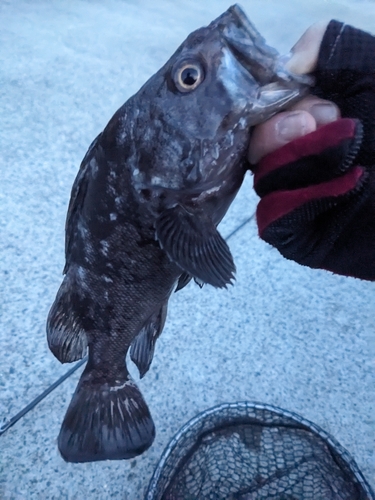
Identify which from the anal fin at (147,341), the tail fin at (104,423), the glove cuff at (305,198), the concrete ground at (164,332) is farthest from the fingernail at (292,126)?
the concrete ground at (164,332)

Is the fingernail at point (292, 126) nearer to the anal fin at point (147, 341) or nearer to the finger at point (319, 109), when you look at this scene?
the finger at point (319, 109)

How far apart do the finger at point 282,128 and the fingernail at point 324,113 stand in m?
0.03

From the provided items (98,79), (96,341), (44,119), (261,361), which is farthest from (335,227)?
(98,79)

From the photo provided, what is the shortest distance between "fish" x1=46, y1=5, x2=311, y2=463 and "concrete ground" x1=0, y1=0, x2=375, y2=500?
1.36 ft

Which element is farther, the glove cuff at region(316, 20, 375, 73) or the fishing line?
the fishing line

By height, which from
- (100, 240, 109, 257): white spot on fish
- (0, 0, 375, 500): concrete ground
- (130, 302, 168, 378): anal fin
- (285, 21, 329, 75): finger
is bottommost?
(0, 0, 375, 500): concrete ground

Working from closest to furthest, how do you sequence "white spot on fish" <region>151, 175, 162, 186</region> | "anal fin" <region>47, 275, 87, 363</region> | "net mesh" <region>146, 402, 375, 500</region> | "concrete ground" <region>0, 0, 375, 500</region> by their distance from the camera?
"white spot on fish" <region>151, 175, 162, 186</region>, "anal fin" <region>47, 275, 87, 363</region>, "net mesh" <region>146, 402, 375, 500</region>, "concrete ground" <region>0, 0, 375, 500</region>

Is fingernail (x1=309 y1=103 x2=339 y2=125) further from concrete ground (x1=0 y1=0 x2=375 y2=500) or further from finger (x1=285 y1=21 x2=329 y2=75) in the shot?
concrete ground (x1=0 y1=0 x2=375 y2=500)

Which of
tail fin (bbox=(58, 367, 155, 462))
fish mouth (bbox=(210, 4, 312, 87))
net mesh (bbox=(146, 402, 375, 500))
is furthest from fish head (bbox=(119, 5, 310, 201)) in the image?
net mesh (bbox=(146, 402, 375, 500))

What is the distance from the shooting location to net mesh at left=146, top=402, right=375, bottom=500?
51.9 inches

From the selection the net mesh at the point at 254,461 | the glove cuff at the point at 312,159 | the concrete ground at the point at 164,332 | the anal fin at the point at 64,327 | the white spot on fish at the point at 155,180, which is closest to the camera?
the glove cuff at the point at 312,159

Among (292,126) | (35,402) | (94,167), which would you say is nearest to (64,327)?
(94,167)

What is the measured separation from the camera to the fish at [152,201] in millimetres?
823

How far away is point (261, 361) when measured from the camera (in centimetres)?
182
